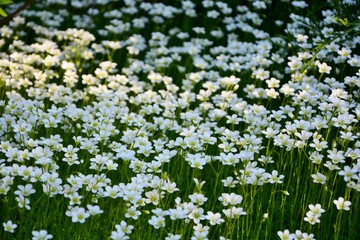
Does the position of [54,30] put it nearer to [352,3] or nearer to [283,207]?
[352,3]

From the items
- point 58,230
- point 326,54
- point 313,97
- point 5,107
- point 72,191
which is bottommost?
point 58,230

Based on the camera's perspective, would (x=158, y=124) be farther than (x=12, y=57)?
No

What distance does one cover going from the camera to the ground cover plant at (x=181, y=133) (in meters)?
4.02

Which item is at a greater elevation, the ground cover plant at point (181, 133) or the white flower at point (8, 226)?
the ground cover plant at point (181, 133)

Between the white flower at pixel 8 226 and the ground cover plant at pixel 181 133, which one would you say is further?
the ground cover plant at pixel 181 133

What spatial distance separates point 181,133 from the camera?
464 centimetres

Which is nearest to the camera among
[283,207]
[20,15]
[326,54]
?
[283,207]

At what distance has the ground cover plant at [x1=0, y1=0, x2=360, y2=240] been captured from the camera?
402cm

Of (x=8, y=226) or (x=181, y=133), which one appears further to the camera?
(x=181, y=133)

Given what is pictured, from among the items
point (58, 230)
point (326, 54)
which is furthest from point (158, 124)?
point (326, 54)

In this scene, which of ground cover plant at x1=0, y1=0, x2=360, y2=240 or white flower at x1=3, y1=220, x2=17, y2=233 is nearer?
white flower at x1=3, y1=220, x2=17, y2=233

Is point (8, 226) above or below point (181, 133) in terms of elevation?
below

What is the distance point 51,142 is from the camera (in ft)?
14.2

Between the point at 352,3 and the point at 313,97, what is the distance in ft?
4.98
